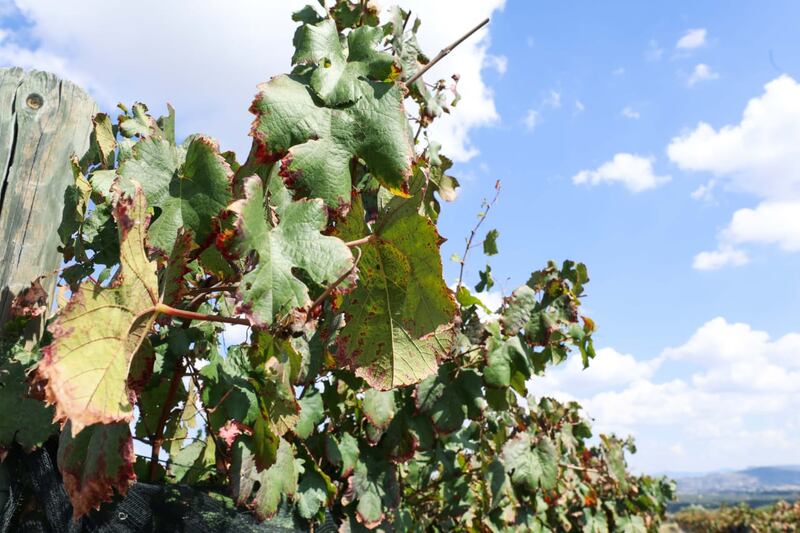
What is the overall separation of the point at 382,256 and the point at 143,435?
111 centimetres

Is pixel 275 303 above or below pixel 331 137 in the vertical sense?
below

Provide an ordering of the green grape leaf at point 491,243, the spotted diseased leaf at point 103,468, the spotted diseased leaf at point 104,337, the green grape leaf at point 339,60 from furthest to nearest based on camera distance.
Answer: the green grape leaf at point 491,243 → the green grape leaf at point 339,60 → the spotted diseased leaf at point 103,468 → the spotted diseased leaf at point 104,337

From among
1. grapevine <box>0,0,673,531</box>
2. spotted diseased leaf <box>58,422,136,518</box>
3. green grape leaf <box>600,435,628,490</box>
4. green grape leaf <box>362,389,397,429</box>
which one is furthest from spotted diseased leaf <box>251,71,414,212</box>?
green grape leaf <box>600,435,628,490</box>

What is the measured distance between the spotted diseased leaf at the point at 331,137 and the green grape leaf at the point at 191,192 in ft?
0.58

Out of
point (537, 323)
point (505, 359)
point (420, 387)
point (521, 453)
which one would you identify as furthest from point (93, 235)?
point (521, 453)

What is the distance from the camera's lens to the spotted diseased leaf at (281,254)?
99 cm

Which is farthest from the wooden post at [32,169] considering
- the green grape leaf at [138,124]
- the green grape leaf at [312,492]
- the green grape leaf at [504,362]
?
the green grape leaf at [504,362]

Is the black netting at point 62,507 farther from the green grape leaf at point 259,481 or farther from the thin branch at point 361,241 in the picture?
the thin branch at point 361,241

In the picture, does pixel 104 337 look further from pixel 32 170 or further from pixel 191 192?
pixel 32 170

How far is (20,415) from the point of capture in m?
1.57

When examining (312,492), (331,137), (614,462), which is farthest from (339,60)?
(614,462)

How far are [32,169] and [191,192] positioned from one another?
72cm

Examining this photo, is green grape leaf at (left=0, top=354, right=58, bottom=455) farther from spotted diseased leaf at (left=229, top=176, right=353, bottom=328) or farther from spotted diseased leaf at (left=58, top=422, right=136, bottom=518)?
spotted diseased leaf at (left=229, top=176, right=353, bottom=328)

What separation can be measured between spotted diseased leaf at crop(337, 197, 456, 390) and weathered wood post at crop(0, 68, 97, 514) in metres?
0.95
